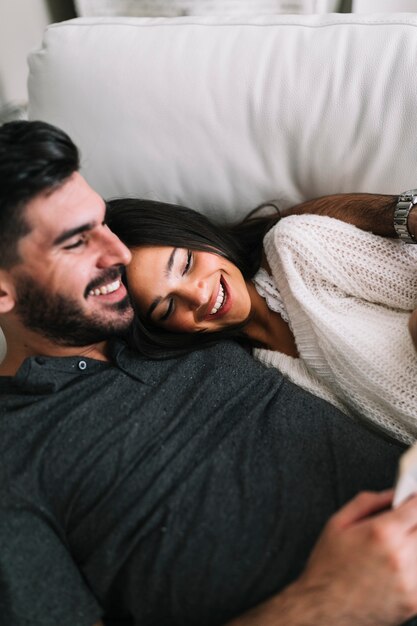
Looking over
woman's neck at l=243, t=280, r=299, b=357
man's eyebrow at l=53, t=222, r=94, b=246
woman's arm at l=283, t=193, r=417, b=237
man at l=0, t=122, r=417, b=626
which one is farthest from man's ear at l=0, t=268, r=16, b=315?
woman's arm at l=283, t=193, r=417, b=237

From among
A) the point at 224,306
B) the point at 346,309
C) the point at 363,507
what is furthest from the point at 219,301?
the point at 363,507

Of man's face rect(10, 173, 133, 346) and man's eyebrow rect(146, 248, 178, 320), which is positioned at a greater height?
man's face rect(10, 173, 133, 346)

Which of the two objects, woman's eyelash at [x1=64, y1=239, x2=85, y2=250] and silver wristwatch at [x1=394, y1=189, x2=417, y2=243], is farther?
silver wristwatch at [x1=394, y1=189, x2=417, y2=243]

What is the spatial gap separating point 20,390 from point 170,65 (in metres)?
0.70

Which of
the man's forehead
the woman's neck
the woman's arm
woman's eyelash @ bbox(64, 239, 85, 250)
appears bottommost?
the woman's neck

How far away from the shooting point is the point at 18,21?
58.3 inches

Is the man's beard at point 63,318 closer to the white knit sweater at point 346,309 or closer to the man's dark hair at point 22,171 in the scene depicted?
the man's dark hair at point 22,171

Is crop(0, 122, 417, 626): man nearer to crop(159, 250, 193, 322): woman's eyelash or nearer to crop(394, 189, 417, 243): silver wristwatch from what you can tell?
crop(159, 250, 193, 322): woman's eyelash

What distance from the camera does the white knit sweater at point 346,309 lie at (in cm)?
98

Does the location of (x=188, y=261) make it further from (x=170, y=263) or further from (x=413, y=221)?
(x=413, y=221)

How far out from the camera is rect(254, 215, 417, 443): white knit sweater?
0.98 meters

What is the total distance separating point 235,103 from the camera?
3.59ft

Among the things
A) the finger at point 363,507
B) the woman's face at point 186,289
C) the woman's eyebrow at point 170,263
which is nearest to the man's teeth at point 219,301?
the woman's face at point 186,289

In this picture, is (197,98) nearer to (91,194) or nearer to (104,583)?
(91,194)
